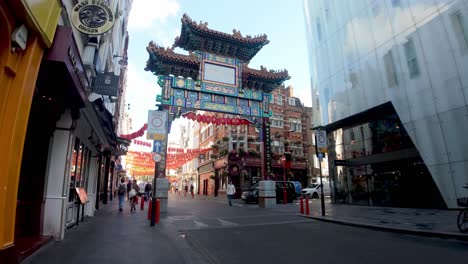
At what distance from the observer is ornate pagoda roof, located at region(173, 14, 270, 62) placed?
18922 mm

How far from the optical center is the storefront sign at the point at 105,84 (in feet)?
30.7

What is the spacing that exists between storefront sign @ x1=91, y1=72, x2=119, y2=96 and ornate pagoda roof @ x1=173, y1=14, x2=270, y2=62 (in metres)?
10.5

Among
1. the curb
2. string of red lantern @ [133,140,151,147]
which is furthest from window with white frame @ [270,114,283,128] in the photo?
the curb

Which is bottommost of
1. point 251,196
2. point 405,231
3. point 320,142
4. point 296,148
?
point 405,231

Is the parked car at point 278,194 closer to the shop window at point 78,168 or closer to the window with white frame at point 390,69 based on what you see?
the window with white frame at point 390,69

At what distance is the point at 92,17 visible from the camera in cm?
690

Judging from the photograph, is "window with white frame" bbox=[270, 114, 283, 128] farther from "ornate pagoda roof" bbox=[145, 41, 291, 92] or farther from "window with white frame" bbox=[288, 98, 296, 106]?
"ornate pagoda roof" bbox=[145, 41, 291, 92]

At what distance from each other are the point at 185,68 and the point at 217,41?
10.2 feet

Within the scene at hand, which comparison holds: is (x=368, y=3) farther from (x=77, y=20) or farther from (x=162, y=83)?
(x=77, y=20)

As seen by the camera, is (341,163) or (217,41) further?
(341,163)

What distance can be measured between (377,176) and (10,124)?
1916cm

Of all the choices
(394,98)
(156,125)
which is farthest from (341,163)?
(156,125)

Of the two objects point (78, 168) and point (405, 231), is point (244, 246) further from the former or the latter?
point (78, 168)

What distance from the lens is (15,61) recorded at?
14.3 ft
